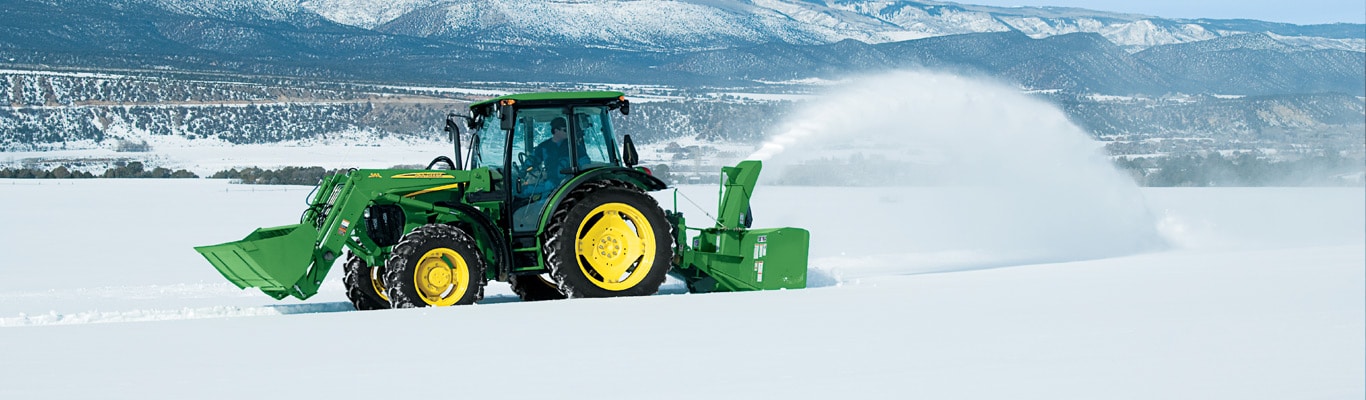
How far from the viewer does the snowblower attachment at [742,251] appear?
13539 mm

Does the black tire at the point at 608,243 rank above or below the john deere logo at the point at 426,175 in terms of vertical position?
below

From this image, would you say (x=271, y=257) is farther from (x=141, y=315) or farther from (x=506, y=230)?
(x=506, y=230)

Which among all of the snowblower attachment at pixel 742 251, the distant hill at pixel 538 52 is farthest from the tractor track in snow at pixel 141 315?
the distant hill at pixel 538 52

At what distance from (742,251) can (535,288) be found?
2.01 meters

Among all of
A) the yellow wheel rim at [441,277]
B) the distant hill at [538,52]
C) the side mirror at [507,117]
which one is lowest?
the distant hill at [538,52]

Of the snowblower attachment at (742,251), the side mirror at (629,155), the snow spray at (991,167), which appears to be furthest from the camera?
the snow spray at (991,167)

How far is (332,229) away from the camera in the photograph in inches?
464

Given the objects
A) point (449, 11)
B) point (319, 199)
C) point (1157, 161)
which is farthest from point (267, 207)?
point (449, 11)

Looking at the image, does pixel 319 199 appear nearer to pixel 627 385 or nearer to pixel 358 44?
pixel 627 385

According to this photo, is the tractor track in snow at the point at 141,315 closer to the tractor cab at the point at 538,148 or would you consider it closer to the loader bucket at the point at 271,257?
the loader bucket at the point at 271,257

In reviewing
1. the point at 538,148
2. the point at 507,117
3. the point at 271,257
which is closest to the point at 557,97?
the point at 538,148

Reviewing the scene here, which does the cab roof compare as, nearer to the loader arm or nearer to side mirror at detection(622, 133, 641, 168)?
side mirror at detection(622, 133, 641, 168)

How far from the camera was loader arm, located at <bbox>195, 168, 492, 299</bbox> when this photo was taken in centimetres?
1148

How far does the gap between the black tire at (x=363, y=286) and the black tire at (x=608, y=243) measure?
1547 millimetres
